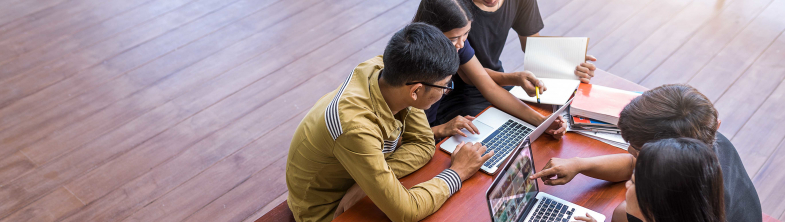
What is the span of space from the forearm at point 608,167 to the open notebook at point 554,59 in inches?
17.8

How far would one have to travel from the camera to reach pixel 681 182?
0.99 m

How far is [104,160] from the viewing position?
2.59 metres

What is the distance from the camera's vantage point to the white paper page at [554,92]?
71.3 inches

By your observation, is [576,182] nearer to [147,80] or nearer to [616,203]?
[616,203]

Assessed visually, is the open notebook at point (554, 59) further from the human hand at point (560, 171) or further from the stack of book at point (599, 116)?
the human hand at point (560, 171)

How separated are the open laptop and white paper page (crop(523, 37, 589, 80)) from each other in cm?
60

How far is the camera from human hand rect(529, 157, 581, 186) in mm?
1457

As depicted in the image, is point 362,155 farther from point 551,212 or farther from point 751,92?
point 751,92

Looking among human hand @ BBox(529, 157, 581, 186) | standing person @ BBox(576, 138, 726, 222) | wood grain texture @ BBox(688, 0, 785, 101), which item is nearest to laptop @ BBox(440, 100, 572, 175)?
human hand @ BBox(529, 157, 581, 186)

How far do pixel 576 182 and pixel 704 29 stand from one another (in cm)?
273

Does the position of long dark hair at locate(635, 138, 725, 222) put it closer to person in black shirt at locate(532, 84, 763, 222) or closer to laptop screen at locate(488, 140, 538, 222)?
person in black shirt at locate(532, 84, 763, 222)

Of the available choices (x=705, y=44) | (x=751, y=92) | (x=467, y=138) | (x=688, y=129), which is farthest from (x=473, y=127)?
(x=705, y=44)

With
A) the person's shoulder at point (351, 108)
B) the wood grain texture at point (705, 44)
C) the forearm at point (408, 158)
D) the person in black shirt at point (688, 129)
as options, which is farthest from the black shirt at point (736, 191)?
the wood grain texture at point (705, 44)

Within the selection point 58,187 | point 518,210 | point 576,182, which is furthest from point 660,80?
point 58,187
